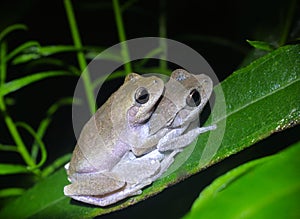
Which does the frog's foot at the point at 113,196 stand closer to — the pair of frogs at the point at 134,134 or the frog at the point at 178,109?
the pair of frogs at the point at 134,134

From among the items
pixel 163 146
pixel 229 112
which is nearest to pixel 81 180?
pixel 163 146

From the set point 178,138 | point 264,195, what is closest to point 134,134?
point 178,138

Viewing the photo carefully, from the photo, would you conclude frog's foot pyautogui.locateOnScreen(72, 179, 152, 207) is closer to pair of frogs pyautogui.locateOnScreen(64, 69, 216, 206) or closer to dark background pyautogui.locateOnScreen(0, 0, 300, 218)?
pair of frogs pyautogui.locateOnScreen(64, 69, 216, 206)

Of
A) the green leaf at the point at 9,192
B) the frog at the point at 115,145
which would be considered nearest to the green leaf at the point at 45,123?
the green leaf at the point at 9,192

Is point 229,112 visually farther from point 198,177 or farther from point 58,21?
point 58,21

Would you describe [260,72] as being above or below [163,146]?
above

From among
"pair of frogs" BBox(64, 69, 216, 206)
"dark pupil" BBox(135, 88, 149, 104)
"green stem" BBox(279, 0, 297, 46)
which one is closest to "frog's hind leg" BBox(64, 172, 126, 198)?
"pair of frogs" BBox(64, 69, 216, 206)

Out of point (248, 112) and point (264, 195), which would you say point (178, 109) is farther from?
point (264, 195)
